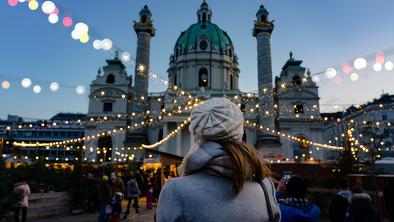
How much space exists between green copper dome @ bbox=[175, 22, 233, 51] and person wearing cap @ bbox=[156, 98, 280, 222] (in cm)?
6014

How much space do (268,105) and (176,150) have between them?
16.0 metres

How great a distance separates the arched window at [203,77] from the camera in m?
58.9

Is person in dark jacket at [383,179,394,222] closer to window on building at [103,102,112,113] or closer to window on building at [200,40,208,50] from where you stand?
window on building at [103,102,112,113]

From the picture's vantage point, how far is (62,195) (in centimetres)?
1404

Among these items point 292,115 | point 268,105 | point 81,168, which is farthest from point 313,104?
point 81,168

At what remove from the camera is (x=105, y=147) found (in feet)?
163

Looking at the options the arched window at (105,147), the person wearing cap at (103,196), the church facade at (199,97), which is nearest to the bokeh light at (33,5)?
the person wearing cap at (103,196)

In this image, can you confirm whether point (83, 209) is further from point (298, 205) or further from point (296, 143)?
point (296, 143)

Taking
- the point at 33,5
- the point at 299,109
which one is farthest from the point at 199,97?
the point at 33,5

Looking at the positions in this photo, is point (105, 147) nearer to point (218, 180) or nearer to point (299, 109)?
point (299, 109)

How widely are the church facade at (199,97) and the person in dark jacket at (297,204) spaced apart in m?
34.5

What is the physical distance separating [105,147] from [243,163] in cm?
5072

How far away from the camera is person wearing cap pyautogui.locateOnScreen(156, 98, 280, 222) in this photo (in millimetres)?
1618

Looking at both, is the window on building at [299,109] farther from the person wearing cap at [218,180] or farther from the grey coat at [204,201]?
the grey coat at [204,201]
